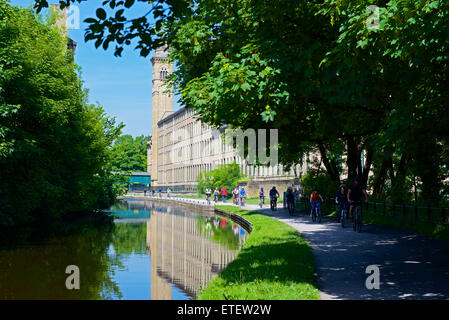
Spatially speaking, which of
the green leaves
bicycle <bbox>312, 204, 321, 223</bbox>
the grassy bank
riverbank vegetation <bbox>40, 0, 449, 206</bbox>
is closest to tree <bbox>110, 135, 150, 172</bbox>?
bicycle <bbox>312, 204, 321, 223</bbox>

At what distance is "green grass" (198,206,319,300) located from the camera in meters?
7.61

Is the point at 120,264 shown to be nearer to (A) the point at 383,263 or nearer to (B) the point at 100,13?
(A) the point at 383,263

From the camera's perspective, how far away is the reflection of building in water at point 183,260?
11.7m

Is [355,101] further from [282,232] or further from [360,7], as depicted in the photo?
[282,232]

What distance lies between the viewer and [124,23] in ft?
24.7

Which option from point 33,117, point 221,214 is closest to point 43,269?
point 33,117

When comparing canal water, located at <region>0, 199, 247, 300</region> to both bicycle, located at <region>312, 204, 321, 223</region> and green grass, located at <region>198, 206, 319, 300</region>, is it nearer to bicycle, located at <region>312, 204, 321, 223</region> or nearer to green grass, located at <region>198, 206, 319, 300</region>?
green grass, located at <region>198, 206, 319, 300</region>

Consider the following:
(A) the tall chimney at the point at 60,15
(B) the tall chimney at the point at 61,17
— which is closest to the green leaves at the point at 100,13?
(A) the tall chimney at the point at 60,15

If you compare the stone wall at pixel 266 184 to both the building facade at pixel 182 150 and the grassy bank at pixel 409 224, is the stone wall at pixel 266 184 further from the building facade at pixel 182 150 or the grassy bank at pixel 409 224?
the grassy bank at pixel 409 224

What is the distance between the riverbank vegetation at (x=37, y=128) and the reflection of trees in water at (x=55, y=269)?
4.06 meters

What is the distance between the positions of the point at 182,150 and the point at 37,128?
93.6 m

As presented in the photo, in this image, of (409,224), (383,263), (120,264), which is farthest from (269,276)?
(409,224)

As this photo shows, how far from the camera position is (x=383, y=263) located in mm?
10930

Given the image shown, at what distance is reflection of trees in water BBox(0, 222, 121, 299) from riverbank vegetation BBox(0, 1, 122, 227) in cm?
406
